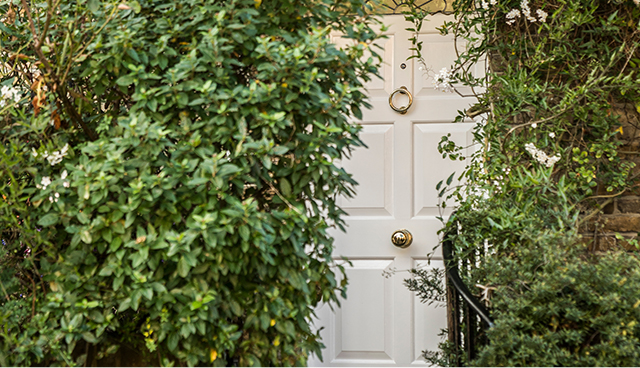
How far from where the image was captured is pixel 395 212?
3174 millimetres

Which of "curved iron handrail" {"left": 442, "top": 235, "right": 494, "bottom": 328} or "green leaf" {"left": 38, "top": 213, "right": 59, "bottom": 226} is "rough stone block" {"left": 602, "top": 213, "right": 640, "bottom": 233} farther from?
"green leaf" {"left": 38, "top": 213, "right": 59, "bottom": 226}

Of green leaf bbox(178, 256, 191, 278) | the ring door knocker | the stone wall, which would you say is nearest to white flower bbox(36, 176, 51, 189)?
green leaf bbox(178, 256, 191, 278)

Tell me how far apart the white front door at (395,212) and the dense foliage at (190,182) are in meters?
1.49

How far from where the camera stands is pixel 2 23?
75.5 inches

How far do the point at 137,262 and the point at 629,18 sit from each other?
2586 mm

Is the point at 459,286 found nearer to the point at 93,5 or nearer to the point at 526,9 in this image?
the point at 526,9

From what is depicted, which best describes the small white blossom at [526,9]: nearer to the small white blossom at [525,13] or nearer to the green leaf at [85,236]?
the small white blossom at [525,13]

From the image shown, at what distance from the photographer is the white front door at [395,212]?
10.1 feet

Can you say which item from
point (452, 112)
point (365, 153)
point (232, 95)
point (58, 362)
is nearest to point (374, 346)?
point (365, 153)

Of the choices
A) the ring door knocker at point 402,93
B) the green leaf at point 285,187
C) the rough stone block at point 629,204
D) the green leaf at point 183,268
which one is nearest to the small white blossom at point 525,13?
the ring door knocker at point 402,93

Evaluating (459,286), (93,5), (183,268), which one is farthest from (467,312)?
(93,5)

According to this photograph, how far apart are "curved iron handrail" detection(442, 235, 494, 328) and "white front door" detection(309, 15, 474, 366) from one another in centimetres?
71

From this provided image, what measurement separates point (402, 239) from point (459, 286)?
105 centimetres

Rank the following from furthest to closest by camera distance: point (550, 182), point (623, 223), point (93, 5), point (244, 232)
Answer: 1. point (623, 223)
2. point (550, 182)
3. point (93, 5)
4. point (244, 232)
